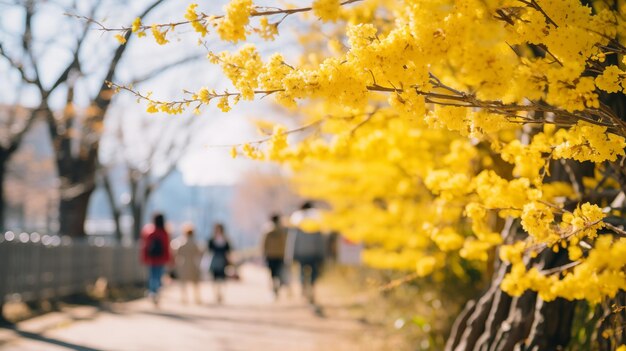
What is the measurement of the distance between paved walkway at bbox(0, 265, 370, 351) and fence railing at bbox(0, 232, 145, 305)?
0.59 meters

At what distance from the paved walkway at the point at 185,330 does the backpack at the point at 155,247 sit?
1.00 meters

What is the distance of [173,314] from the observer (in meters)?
12.5

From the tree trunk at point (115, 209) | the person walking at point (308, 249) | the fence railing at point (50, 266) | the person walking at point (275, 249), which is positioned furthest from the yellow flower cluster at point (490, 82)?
the tree trunk at point (115, 209)

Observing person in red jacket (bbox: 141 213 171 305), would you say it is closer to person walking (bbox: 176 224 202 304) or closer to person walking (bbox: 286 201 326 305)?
person walking (bbox: 176 224 202 304)

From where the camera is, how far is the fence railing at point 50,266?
10.7m

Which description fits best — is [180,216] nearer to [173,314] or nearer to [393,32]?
[173,314]

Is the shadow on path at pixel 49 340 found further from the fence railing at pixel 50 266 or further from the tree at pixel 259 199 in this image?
the tree at pixel 259 199

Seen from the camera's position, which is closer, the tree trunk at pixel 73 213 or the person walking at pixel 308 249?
the person walking at pixel 308 249

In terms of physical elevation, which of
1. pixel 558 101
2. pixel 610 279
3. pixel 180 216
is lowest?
pixel 180 216

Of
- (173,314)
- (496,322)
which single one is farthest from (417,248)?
(496,322)

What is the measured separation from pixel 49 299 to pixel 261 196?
61605 millimetres

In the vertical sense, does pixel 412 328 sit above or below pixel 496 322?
below

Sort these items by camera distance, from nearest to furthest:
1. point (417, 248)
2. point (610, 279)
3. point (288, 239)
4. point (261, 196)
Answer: point (610, 279) → point (417, 248) → point (288, 239) → point (261, 196)

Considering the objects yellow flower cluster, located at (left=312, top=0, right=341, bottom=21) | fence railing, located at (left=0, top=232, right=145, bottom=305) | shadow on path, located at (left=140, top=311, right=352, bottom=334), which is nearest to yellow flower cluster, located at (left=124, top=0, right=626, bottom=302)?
yellow flower cluster, located at (left=312, top=0, right=341, bottom=21)
